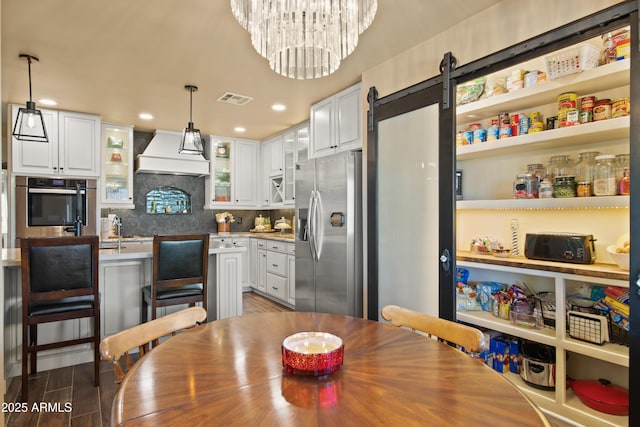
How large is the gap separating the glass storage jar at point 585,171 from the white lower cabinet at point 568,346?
0.48 m

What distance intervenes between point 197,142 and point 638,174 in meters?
3.21

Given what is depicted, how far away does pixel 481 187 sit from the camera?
9.95 feet

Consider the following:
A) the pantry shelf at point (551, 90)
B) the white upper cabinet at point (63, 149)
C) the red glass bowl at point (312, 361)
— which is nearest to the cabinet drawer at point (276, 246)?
the white upper cabinet at point (63, 149)

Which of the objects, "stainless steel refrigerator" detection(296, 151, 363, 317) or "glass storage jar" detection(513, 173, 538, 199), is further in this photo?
"stainless steel refrigerator" detection(296, 151, 363, 317)

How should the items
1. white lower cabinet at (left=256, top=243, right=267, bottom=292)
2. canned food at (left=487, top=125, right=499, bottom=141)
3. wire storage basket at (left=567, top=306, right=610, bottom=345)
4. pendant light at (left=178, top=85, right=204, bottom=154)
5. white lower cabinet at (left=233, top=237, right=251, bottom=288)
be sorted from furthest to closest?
white lower cabinet at (left=233, top=237, right=251, bottom=288), white lower cabinet at (left=256, top=243, right=267, bottom=292), pendant light at (left=178, top=85, right=204, bottom=154), canned food at (left=487, top=125, right=499, bottom=141), wire storage basket at (left=567, top=306, right=610, bottom=345)

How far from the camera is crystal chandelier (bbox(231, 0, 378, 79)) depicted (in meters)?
1.31

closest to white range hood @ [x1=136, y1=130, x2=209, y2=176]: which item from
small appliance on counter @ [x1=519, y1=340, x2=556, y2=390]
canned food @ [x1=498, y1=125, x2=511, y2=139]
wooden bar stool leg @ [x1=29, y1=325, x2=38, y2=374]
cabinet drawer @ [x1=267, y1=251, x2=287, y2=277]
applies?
cabinet drawer @ [x1=267, y1=251, x2=287, y2=277]


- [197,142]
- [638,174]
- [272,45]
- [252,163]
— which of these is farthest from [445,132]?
[252,163]

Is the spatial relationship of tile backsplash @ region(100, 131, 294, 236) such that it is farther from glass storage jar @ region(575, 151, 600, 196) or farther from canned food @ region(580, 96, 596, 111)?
canned food @ region(580, 96, 596, 111)

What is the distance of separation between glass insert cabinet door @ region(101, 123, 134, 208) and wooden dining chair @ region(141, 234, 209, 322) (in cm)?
252

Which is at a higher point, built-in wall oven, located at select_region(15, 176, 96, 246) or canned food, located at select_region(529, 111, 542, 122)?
canned food, located at select_region(529, 111, 542, 122)

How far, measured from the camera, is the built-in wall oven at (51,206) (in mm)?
4059

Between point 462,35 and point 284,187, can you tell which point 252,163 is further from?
point 462,35

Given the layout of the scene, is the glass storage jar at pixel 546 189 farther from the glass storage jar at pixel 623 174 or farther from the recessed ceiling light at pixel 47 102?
the recessed ceiling light at pixel 47 102
